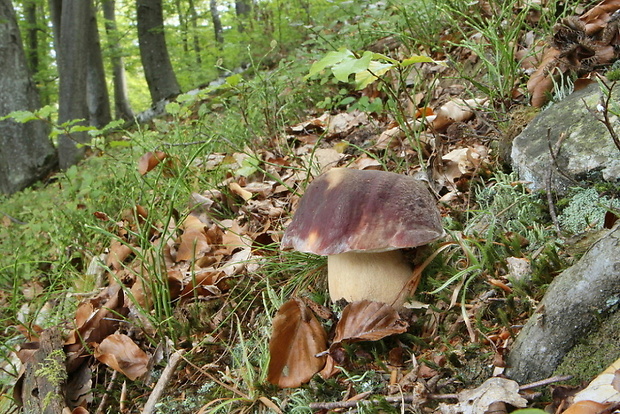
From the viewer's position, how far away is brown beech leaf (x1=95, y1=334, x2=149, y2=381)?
86.4 inches

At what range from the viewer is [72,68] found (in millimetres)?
6617

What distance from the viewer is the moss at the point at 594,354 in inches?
50.9

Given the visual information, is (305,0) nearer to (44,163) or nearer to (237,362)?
(44,163)

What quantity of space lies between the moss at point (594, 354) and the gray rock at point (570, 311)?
19 mm

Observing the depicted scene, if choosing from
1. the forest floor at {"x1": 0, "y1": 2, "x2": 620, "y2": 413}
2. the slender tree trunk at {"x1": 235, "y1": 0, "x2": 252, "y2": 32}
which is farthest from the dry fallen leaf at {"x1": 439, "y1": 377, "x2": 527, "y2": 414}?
the slender tree trunk at {"x1": 235, "y1": 0, "x2": 252, "y2": 32}

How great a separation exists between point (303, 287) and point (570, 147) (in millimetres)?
1300

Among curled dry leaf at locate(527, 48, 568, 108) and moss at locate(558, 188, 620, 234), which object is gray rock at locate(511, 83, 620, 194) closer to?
moss at locate(558, 188, 620, 234)

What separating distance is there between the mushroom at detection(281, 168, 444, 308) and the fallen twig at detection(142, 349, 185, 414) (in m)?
0.66

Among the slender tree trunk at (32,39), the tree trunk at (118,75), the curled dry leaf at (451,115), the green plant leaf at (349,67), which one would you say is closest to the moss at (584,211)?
the green plant leaf at (349,67)

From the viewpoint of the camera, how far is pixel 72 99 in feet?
21.8

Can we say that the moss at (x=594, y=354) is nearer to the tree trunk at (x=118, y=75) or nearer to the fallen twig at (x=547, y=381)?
the fallen twig at (x=547, y=381)

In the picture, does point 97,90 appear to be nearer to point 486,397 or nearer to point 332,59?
point 332,59

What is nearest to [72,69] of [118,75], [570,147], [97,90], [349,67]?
[97,90]

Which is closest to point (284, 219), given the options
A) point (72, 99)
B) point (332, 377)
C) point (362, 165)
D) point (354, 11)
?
point (362, 165)
